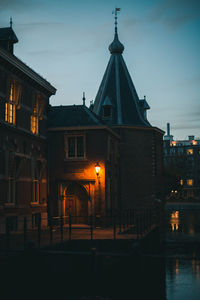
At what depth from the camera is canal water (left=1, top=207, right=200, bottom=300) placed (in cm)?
1234

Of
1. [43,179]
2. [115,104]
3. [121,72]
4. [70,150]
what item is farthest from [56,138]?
[121,72]

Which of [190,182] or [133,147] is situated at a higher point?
[133,147]

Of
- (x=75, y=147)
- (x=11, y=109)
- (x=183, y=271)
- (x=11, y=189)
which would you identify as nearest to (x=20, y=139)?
(x=11, y=109)

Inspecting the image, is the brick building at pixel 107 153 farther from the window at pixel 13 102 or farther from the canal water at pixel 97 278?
the canal water at pixel 97 278

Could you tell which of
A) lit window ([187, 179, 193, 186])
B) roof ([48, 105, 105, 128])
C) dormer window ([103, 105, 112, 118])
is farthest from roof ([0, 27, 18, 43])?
lit window ([187, 179, 193, 186])

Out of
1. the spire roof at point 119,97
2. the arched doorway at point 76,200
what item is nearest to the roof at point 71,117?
the arched doorway at point 76,200

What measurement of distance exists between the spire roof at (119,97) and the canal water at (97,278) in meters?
20.2

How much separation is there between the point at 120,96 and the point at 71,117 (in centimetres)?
1026

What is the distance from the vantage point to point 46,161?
90.8ft

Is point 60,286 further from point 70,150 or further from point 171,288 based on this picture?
point 70,150

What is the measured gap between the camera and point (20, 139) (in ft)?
76.6

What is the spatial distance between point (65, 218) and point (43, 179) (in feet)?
10.7

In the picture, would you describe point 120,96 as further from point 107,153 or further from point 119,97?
point 107,153

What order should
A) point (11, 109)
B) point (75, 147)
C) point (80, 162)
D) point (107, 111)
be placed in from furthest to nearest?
1. point (107, 111)
2. point (75, 147)
3. point (80, 162)
4. point (11, 109)
